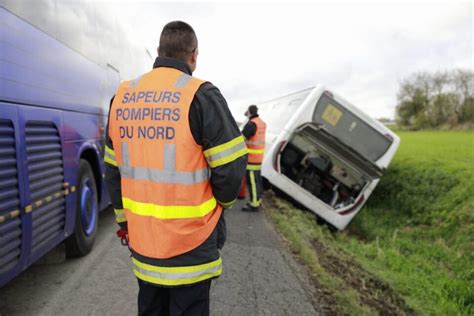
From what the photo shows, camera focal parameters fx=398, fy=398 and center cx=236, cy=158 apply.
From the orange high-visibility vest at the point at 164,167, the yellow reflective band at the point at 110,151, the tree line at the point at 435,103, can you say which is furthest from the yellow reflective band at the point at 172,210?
the tree line at the point at 435,103

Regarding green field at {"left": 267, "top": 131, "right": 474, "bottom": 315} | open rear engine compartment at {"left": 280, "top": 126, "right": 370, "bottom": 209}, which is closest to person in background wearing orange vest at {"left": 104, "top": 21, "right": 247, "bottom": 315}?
green field at {"left": 267, "top": 131, "right": 474, "bottom": 315}

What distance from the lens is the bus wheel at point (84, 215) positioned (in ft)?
14.8

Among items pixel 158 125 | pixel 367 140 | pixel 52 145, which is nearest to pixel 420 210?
pixel 367 140

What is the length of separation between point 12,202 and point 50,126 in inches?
39.3

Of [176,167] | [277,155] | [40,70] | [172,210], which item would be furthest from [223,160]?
[277,155]

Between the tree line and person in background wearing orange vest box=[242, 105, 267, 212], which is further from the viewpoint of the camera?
the tree line

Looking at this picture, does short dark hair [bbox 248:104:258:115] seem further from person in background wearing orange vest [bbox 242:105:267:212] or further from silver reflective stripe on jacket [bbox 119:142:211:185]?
silver reflective stripe on jacket [bbox 119:142:211:185]

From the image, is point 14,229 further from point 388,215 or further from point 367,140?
point 388,215

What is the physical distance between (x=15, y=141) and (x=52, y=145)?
76 centimetres

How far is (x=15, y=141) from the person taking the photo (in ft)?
9.95

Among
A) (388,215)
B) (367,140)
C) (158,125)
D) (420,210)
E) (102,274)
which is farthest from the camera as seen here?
(388,215)

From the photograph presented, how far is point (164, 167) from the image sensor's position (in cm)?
189

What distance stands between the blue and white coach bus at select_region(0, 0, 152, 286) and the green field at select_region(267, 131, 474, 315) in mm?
2639

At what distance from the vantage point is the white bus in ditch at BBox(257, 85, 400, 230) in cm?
759
